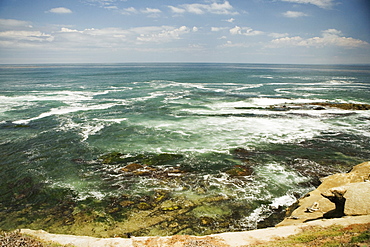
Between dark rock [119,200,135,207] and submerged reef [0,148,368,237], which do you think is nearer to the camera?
submerged reef [0,148,368,237]

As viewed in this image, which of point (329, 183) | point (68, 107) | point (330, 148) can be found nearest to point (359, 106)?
point (330, 148)

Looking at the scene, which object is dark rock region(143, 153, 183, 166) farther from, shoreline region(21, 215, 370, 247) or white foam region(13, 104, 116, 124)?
white foam region(13, 104, 116, 124)

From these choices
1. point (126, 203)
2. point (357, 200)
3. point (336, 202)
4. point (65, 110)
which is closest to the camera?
point (357, 200)

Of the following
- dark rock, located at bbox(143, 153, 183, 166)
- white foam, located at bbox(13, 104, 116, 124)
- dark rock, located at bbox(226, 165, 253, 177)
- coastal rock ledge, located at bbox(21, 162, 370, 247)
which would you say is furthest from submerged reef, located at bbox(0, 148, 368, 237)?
white foam, located at bbox(13, 104, 116, 124)

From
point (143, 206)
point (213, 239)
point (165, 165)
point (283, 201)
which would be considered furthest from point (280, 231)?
point (165, 165)

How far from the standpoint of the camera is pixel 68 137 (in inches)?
1164

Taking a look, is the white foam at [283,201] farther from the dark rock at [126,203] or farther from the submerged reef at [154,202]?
the dark rock at [126,203]

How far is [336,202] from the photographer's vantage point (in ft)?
40.9

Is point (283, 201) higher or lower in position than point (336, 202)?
lower

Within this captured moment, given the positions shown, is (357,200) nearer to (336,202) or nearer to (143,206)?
(336,202)

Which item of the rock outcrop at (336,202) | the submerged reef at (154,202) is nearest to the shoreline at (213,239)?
the rock outcrop at (336,202)

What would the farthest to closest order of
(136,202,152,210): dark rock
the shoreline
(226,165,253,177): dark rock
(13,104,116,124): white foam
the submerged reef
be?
(13,104,116,124): white foam → (226,165,253,177): dark rock → (136,202,152,210): dark rock → the submerged reef → the shoreline

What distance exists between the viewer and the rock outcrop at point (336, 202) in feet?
36.8

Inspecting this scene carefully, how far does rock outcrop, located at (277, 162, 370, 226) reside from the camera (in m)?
11.2
